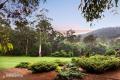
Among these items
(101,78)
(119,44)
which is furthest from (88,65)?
(119,44)

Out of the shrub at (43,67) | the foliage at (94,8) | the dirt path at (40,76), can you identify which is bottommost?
the dirt path at (40,76)

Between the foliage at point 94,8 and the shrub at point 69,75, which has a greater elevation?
the foliage at point 94,8

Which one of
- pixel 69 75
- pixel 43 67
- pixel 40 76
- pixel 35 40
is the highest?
pixel 35 40

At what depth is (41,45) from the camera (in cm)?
4675

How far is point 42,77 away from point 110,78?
3943mm

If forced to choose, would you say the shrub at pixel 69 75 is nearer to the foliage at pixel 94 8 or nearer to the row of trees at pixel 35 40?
the foliage at pixel 94 8

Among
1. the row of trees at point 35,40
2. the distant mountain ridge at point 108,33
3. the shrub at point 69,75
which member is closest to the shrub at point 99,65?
the shrub at point 69,75

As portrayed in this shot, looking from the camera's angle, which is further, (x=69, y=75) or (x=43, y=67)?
(x=43, y=67)

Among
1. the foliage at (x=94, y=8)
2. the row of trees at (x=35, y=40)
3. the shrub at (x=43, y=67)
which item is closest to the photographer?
the foliage at (x=94, y=8)

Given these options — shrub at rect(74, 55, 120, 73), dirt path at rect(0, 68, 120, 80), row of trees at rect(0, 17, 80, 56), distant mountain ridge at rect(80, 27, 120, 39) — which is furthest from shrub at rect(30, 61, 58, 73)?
distant mountain ridge at rect(80, 27, 120, 39)

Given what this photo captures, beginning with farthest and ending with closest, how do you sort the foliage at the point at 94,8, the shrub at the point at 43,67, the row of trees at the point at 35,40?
1. the row of trees at the point at 35,40
2. the shrub at the point at 43,67
3. the foliage at the point at 94,8

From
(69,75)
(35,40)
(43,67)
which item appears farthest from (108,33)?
(69,75)

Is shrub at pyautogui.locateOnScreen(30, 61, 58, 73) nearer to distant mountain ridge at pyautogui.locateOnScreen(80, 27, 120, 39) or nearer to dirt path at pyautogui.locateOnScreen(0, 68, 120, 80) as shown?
dirt path at pyautogui.locateOnScreen(0, 68, 120, 80)

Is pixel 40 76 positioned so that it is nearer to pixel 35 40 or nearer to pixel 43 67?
pixel 43 67
